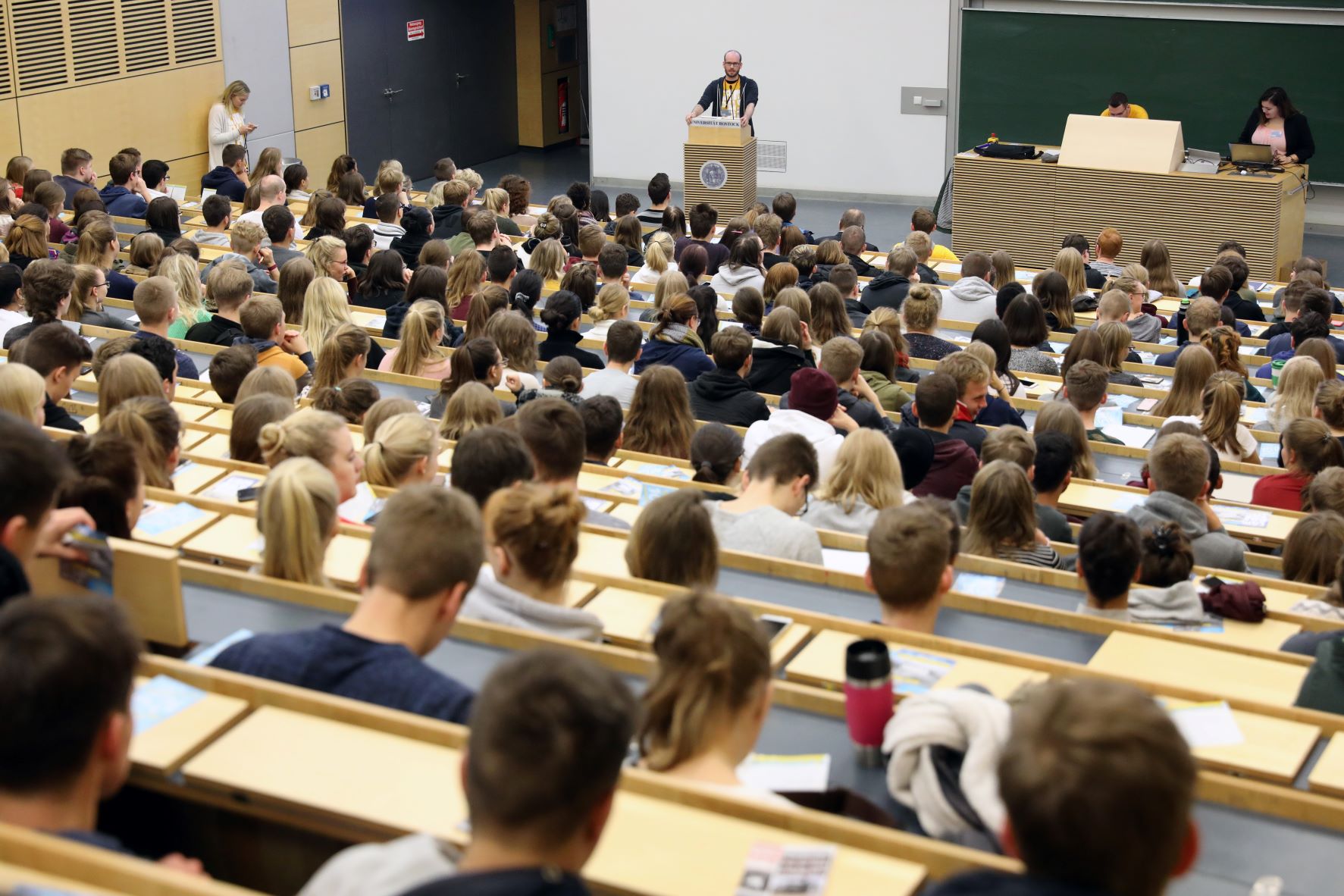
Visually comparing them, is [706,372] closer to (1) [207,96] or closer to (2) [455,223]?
(2) [455,223]

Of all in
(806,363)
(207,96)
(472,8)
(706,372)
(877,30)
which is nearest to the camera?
(706,372)

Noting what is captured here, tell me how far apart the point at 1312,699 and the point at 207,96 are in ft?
43.1

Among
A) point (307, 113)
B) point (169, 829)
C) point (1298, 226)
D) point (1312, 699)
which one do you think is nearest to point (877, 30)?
point (1298, 226)

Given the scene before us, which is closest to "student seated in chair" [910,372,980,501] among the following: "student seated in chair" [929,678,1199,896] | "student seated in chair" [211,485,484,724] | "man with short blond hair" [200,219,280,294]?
"student seated in chair" [211,485,484,724]

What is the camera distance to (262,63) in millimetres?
14922

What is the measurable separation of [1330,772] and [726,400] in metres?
3.78

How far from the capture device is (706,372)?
6.70 m

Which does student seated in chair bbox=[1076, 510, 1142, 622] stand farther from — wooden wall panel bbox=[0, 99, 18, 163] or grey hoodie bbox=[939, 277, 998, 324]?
wooden wall panel bbox=[0, 99, 18, 163]

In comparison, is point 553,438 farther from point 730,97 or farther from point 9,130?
point 730,97

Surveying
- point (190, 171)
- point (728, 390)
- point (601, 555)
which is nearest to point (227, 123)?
point (190, 171)

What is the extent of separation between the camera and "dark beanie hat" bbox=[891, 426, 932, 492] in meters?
5.72

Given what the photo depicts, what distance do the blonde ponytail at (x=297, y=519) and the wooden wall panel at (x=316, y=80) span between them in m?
12.6

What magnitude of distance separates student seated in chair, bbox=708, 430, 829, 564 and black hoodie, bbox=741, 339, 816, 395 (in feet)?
7.31

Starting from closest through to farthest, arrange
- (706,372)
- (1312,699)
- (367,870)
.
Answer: (367,870) → (1312,699) → (706,372)
